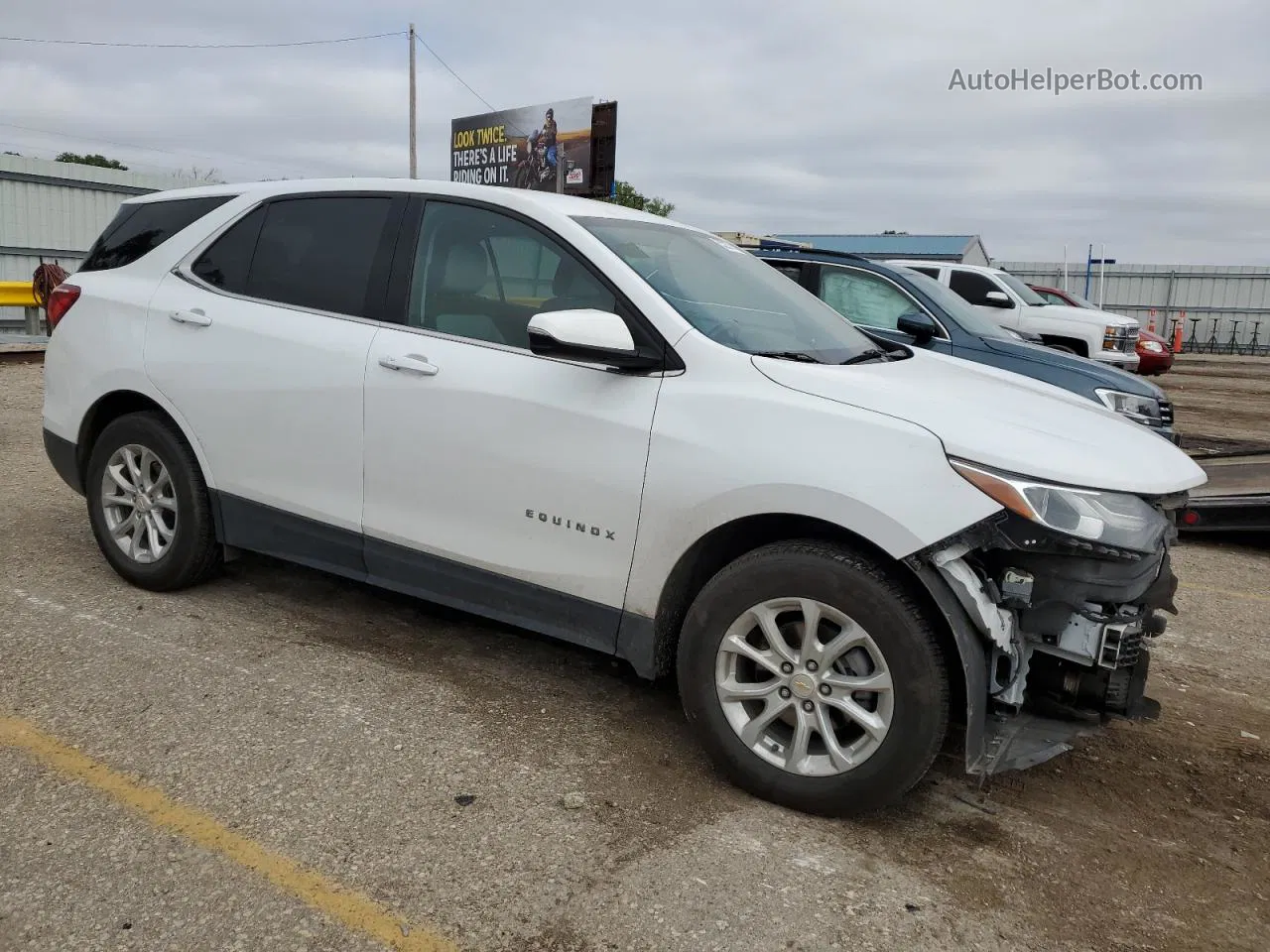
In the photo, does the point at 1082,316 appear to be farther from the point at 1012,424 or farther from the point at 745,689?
the point at 745,689

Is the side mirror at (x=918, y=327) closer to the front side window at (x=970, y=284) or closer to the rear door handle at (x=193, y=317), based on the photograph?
the rear door handle at (x=193, y=317)

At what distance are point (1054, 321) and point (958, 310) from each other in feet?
18.8

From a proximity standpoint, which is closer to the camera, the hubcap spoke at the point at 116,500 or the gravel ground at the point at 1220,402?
the hubcap spoke at the point at 116,500

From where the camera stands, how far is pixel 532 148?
34.1m

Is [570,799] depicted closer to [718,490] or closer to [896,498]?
[718,490]

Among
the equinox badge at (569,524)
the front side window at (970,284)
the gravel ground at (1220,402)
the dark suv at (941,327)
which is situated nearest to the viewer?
the equinox badge at (569,524)

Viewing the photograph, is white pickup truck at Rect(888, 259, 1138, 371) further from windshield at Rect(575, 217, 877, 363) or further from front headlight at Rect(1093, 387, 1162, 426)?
windshield at Rect(575, 217, 877, 363)

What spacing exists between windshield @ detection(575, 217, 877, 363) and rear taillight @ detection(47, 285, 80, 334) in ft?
8.57

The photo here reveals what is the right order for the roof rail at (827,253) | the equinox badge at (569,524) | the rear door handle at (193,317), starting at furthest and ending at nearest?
1. the roof rail at (827,253)
2. the rear door handle at (193,317)
3. the equinox badge at (569,524)

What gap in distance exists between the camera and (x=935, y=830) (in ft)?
10.2

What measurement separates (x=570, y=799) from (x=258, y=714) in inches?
46.8

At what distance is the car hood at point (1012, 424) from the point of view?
2.85 m

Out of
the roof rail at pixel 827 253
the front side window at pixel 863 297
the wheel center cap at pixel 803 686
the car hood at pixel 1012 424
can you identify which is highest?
the roof rail at pixel 827 253

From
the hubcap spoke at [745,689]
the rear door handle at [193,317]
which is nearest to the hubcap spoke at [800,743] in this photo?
the hubcap spoke at [745,689]
